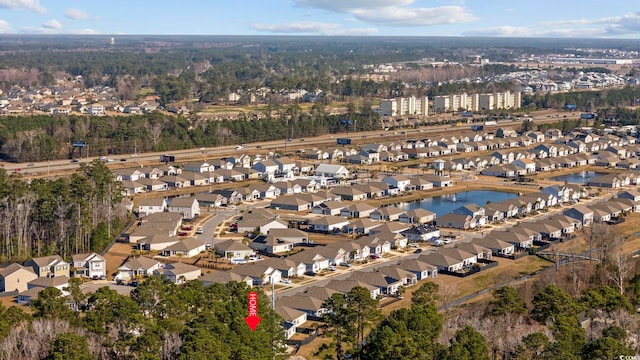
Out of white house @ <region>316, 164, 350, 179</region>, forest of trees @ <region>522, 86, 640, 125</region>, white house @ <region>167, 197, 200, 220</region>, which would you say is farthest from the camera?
forest of trees @ <region>522, 86, 640, 125</region>

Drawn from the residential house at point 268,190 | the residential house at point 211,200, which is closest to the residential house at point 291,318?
the residential house at point 211,200

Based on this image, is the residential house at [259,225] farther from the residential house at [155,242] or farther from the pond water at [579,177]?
the pond water at [579,177]

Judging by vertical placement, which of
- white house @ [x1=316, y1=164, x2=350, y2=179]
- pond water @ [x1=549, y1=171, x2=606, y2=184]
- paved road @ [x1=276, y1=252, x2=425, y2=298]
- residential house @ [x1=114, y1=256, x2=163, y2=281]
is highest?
white house @ [x1=316, y1=164, x2=350, y2=179]

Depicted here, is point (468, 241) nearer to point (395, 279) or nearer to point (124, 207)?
point (395, 279)

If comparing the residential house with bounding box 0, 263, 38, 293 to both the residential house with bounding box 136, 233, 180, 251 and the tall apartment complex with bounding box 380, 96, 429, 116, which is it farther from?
the tall apartment complex with bounding box 380, 96, 429, 116

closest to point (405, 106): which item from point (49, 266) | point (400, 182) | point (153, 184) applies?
point (400, 182)

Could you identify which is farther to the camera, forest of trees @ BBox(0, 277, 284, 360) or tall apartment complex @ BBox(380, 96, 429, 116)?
tall apartment complex @ BBox(380, 96, 429, 116)

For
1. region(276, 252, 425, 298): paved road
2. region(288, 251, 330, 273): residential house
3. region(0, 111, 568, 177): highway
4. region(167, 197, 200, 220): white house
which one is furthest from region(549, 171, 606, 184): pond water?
region(288, 251, 330, 273): residential house
